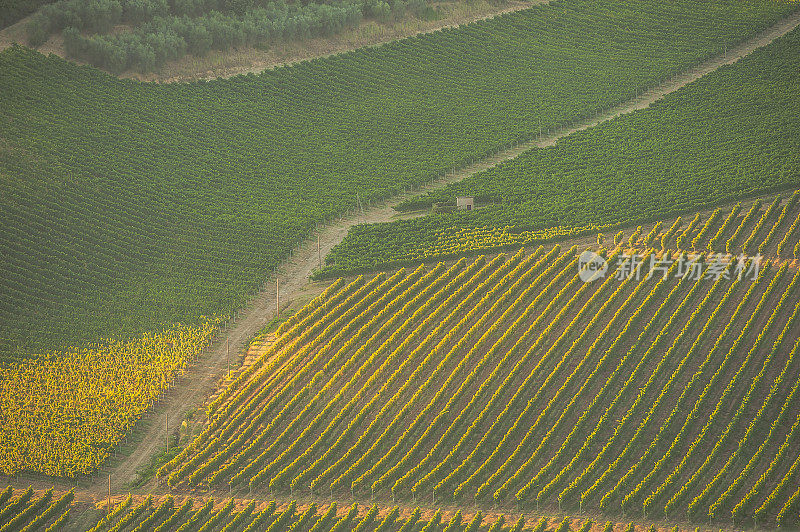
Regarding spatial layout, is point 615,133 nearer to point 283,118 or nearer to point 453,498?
point 283,118

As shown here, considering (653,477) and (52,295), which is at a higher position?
(52,295)

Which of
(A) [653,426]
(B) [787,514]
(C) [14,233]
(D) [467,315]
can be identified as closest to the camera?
(B) [787,514]

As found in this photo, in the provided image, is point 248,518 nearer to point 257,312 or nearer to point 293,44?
point 257,312

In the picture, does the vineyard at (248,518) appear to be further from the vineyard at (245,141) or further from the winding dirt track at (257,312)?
the vineyard at (245,141)

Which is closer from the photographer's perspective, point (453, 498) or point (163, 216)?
point (453, 498)

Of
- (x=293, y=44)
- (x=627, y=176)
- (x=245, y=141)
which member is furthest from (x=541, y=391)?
(x=293, y=44)

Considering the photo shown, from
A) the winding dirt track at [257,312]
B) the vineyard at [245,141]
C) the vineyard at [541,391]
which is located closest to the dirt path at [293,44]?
the vineyard at [245,141]

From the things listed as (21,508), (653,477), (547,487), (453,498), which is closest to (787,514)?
(653,477)
